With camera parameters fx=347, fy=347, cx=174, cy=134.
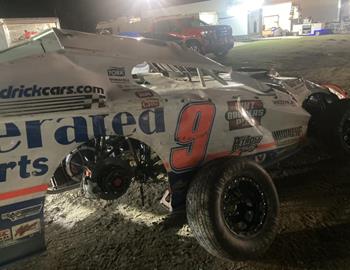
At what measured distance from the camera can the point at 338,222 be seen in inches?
120

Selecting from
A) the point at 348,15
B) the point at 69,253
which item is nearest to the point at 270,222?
the point at 69,253

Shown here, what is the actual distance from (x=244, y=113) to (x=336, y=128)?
4.49 ft

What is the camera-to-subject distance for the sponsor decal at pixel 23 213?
2.26 metres

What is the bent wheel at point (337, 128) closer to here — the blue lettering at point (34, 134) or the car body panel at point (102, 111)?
the car body panel at point (102, 111)

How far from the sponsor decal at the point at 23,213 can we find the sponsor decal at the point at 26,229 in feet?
0.19

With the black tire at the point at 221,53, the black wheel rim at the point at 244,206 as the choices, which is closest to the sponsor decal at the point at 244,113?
the black wheel rim at the point at 244,206

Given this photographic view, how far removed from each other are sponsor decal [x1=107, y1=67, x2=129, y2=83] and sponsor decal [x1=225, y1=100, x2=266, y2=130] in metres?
0.97

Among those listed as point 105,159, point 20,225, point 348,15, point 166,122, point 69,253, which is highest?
point 348,15

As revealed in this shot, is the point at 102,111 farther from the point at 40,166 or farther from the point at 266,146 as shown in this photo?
the point at 266,146

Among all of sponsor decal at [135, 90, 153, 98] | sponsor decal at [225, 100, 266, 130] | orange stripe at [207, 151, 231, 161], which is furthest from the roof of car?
orange stripe at [207, 151, 231, 161]

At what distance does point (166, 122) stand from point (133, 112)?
29cm

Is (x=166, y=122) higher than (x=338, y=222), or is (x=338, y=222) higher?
(x=166, y=122)

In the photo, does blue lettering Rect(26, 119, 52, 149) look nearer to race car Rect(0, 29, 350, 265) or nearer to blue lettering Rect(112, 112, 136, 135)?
race car Rect(0, 29, 350, 265)

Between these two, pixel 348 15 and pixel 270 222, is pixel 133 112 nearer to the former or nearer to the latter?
pixel 270 222
